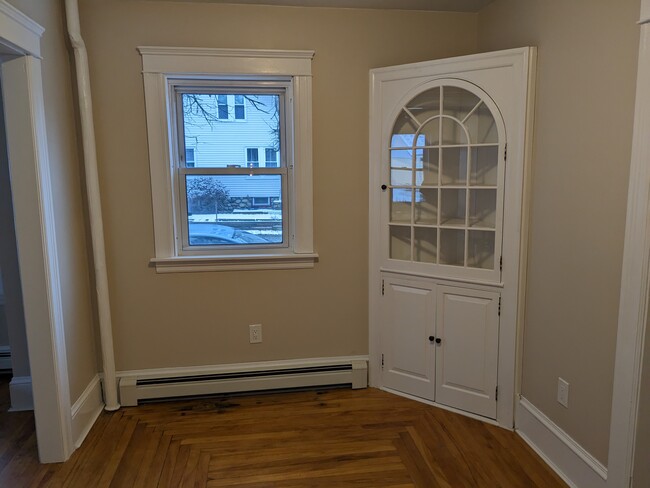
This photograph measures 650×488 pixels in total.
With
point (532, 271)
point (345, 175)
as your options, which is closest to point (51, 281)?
point (345, 175)

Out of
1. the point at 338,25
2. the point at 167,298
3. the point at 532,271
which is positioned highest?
the point at 338,25

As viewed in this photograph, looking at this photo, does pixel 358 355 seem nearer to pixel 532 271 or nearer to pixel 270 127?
pixel 532 271

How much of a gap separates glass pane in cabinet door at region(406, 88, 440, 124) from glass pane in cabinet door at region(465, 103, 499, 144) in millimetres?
208

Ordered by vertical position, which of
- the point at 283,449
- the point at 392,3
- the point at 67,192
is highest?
the point at 392,3

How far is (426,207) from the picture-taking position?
9.20 feet

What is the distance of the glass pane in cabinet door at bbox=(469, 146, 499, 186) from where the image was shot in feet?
8.34

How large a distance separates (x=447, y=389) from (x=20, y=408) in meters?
2.61

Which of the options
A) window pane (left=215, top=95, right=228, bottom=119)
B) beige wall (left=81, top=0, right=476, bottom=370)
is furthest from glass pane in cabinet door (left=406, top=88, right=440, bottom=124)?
window pane (left=215, top=95, right=228, bottom=119)

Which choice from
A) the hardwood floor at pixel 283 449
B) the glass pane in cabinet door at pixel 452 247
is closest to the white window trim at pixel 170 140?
the glass pane in cabinet door at pixel 452 247

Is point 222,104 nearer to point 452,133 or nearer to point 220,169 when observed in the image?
point 220,169

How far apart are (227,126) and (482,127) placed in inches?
60.5

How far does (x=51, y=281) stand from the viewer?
7.31 feet

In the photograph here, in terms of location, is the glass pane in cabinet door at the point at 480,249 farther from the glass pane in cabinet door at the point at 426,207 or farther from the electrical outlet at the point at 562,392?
the electrical outlet at the point at 562,392

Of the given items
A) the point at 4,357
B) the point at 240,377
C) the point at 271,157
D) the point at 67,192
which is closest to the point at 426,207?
the point at 271,157
